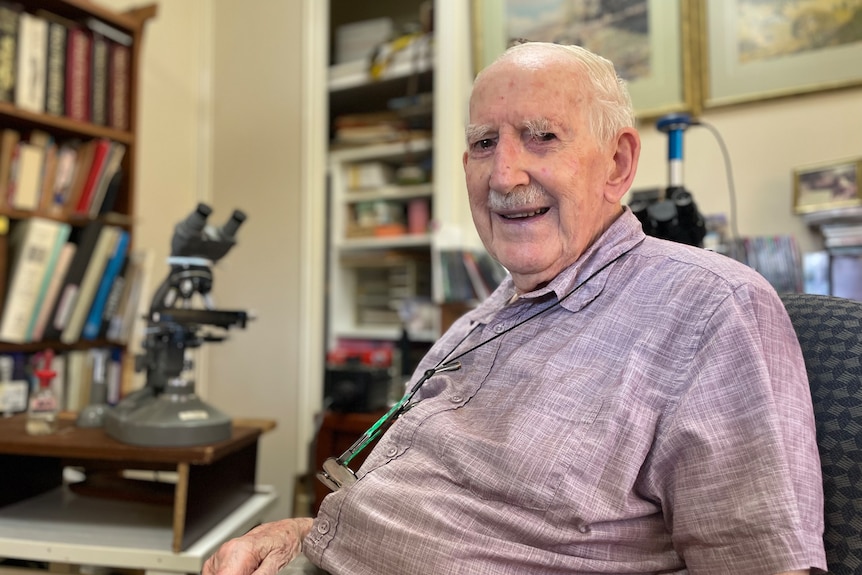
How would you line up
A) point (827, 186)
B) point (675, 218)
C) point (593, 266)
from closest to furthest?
1. point (593, 266)
2. point (675, 218)
3. point (827, 186)

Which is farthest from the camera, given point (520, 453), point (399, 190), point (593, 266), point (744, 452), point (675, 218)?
point (399, 190)

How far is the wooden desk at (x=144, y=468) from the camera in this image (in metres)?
1.11

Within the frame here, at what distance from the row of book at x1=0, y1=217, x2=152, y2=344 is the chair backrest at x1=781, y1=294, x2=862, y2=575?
6.07ft

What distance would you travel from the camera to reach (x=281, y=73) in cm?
249

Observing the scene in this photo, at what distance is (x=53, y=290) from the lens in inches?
68.9

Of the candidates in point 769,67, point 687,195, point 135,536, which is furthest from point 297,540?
point 769,67

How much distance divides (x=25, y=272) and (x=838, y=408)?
1.92 meters

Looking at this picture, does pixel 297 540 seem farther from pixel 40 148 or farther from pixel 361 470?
pixel 40 148

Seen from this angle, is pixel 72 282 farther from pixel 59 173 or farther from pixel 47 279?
pixel 59 173

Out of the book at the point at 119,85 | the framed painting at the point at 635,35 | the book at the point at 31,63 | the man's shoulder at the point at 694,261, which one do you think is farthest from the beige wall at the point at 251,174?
the man's shoulder at the point at 694,261

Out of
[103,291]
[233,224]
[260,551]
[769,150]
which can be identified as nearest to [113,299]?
[103,291]

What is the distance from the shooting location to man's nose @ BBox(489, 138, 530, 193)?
0.83m

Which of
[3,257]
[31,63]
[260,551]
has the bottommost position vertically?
[260,551]

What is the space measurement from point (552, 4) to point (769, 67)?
733 mm
